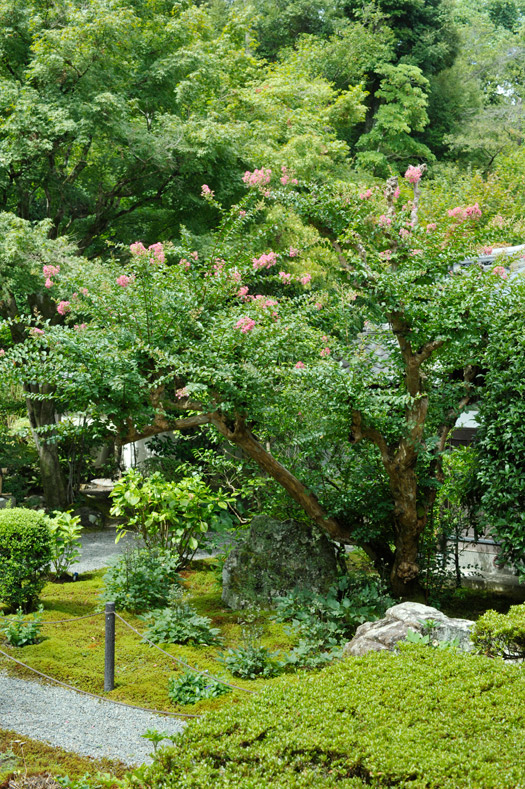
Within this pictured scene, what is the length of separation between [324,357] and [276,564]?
8.07ft

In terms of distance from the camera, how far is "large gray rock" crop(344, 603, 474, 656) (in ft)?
17.4

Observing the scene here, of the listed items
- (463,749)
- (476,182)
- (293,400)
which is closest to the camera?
(463,749)

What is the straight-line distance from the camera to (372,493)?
7.12 m

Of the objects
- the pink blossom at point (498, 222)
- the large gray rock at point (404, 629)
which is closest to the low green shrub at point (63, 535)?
the large gray rock at point (404, 629)

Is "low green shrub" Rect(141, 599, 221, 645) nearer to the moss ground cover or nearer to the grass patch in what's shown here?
the moss ground cover

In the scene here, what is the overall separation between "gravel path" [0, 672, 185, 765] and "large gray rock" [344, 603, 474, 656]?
159 cm

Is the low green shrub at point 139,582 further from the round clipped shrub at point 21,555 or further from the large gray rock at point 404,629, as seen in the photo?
the large gray rock at point 404,629

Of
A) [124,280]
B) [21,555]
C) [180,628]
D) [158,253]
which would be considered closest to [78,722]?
[180,628]

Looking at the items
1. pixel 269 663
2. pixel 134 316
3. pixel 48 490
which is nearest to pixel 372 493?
pixel 269 663

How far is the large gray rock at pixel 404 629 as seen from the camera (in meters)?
5.29

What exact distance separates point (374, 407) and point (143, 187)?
847 centimetres

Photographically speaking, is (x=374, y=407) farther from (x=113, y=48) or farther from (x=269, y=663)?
(x=113, y=48)

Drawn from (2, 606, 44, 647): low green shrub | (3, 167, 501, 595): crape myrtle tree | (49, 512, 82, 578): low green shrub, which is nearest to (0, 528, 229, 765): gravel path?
(2, 606, 44, 647): low green shrub

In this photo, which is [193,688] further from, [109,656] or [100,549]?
[100,549]
